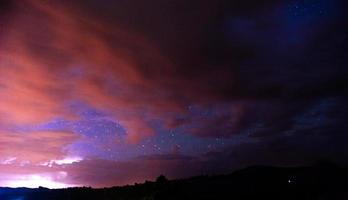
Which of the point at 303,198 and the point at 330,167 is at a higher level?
the point at 330,167

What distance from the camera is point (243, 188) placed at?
80.2 m

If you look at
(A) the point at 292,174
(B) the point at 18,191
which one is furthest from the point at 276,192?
(B) the point at 18,191

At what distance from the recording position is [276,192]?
73.4 m

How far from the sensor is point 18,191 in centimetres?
10169

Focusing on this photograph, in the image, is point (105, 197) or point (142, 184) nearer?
point (142, 184)

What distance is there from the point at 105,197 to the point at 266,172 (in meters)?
33.7

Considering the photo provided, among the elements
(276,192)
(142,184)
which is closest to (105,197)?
(142,184)

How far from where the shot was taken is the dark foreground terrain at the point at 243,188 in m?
64.7

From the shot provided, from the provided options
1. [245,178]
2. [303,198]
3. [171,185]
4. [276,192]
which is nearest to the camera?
[171,185]

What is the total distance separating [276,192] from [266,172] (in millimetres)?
18443

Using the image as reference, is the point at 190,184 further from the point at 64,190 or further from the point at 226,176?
the point at 64,190

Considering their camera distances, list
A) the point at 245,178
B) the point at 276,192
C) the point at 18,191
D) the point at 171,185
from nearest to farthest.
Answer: the point at 171,185, the point at 276,192, the point at 245,178, the point at 18,191

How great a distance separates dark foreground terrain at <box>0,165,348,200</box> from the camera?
6469cm

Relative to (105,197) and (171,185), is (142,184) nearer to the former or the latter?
(105,197)
